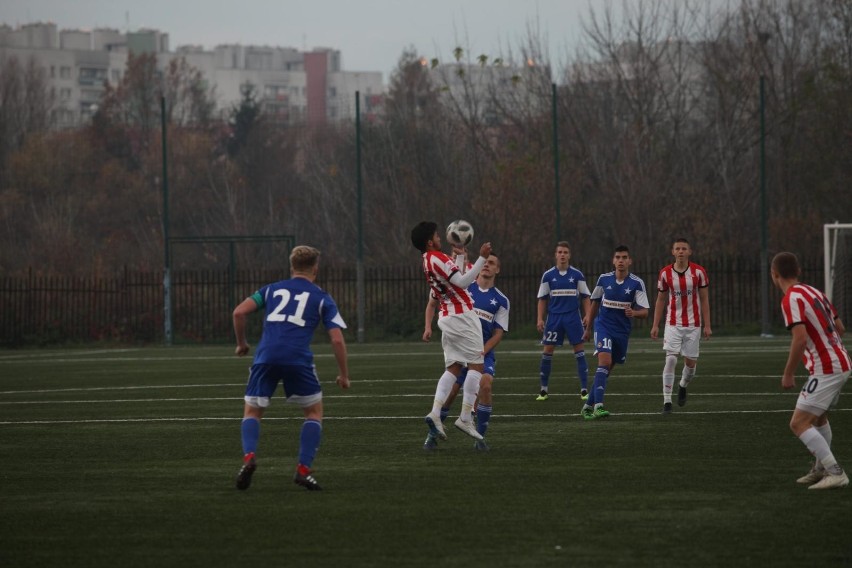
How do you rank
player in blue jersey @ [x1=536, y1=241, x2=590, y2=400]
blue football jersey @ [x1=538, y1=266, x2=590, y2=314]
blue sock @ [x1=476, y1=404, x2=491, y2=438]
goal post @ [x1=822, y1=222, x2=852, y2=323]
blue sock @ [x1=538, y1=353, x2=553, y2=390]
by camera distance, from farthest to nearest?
goal post @ [x1=822, y1=222, x2=852, y2=323], blue football jersey @ [x1=538, y1=266, x2=590, y2=314], player in blue jersey @ [x1=536, y1=241, x2=590, y2=400], blue sock @ [x1=538, y1=353, x2=553, y2=390], blue sock @ [x1=476, y1=404, x2=491, y2=438]

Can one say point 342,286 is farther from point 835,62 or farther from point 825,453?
point 825,453

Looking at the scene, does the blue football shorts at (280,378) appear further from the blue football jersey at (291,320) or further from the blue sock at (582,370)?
the blue sock at (582,370)

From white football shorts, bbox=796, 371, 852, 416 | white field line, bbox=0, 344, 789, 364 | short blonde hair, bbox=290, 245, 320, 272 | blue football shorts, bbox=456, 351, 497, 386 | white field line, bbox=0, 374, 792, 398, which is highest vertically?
short blonde hair, bbox=290, 245, 320, 272

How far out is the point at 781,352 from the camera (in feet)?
87.6

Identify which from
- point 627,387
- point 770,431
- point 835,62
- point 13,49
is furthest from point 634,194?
point 13,49

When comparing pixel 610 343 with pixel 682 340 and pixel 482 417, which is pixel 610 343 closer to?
pixel 682 340

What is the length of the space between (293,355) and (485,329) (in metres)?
5.22

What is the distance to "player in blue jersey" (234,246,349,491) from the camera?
10336mm

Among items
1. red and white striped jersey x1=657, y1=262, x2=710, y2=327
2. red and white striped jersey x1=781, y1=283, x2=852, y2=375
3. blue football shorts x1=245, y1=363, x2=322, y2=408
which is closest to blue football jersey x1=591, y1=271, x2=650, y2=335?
red and white striped jersey x1=657, y1=262, x2=710, y2=327

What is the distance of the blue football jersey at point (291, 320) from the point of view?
10.3m

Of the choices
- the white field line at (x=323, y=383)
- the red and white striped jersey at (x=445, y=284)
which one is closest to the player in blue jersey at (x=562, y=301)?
the white field line at (x=323, y=383)

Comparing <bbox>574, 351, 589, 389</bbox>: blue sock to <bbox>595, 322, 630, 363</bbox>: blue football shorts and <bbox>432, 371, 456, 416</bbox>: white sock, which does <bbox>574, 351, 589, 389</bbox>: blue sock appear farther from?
<bbox>432, 371, 456, 416</bbox>: white sock

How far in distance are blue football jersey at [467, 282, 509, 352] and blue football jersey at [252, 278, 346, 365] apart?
479 cm

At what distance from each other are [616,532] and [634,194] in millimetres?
37640
